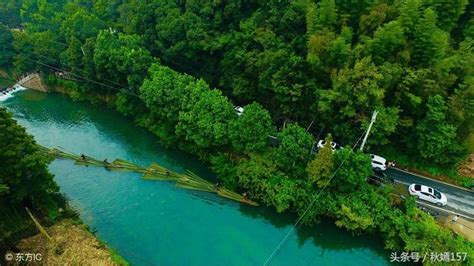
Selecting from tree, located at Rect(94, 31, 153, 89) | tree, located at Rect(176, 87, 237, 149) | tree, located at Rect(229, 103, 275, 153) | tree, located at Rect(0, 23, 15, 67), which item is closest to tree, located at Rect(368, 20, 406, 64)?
tree, located at Rect(229, 103, 275, 153)

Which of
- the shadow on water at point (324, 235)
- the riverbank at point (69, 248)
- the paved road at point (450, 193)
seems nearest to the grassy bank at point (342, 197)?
the shadow on water at point (324, 235)

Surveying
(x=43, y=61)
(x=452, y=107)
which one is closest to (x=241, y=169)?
(x=452, y=107)

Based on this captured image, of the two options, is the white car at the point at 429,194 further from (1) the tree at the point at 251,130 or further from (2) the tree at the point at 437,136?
(1) the tree at the point at 251,130

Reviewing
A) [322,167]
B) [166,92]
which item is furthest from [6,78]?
[322,167]

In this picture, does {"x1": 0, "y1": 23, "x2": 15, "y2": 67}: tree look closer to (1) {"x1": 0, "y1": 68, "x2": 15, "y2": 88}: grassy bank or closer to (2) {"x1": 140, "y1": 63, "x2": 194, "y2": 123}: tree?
(1) {"x1": 0, "y1": 68, "x2": 15, "y2": 88}: grassy bank

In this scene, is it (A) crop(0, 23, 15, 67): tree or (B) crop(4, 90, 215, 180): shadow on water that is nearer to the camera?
(B) crop(4, 90, 215, 180): shadow on water

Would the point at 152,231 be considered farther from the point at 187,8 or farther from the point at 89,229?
the point at 187,8
